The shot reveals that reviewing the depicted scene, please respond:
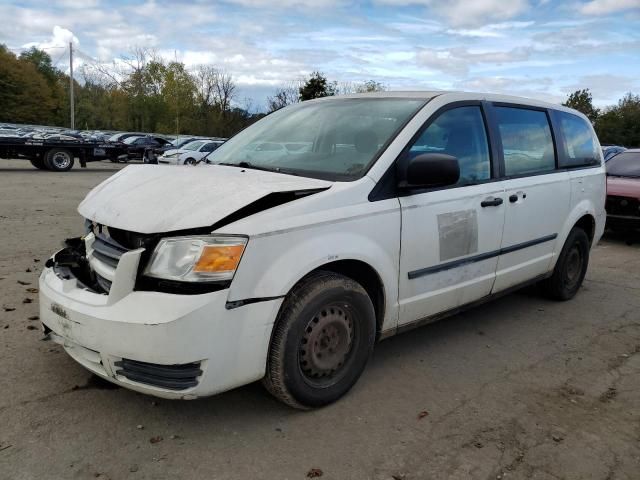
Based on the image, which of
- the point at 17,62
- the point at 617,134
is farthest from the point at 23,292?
the point at 17,62

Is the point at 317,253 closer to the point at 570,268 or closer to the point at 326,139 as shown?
the point at 326,139

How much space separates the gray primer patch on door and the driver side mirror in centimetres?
37

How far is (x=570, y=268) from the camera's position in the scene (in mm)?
5344

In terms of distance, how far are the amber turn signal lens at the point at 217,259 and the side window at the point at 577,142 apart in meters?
3.53

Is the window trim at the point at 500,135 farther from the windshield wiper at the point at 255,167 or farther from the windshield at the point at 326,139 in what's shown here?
the windshield wiper at the point at 255,167

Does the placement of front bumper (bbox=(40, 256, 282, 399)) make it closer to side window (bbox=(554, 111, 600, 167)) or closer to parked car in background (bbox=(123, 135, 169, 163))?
side window (bbox=(554, 111, 600, 167))

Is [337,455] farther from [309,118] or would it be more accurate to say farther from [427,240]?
[309,118]

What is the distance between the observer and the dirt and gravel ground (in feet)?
8.43

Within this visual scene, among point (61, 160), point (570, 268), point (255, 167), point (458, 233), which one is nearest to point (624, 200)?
point (570, 268)

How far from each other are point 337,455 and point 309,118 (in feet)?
7.72

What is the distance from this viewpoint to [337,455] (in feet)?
8.71

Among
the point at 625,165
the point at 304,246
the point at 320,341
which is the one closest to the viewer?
the point at 304,246

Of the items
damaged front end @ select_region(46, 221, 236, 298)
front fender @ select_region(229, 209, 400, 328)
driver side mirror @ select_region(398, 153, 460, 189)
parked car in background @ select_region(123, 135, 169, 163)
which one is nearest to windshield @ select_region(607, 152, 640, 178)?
driver side mirror @ select_region(398, 153, 460, 189)

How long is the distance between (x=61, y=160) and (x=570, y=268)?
19271mm
